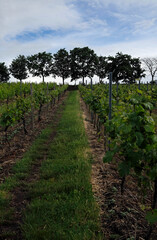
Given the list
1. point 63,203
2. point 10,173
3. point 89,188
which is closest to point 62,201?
point 63,203

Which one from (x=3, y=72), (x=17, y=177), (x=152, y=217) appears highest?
(x=3, y=72)

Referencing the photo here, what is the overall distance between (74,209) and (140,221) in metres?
1.02

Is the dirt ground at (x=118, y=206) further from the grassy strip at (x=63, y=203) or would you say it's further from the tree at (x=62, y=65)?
the tree at (x=62, y=65)

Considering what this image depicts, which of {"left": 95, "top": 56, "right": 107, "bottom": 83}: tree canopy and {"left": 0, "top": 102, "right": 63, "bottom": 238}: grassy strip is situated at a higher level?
{"left": 95, "top": 56, "right": 107, "bottom": 83}: tree canopy

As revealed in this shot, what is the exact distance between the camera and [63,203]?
3699 millimetres

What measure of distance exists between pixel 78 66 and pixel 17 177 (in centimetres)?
5879

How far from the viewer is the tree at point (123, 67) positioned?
5781 cm

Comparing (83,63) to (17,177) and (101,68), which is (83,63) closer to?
(101,68)

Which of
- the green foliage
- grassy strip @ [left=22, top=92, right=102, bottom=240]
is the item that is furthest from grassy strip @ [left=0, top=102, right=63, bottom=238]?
the green foliage

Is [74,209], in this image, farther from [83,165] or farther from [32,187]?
[83,165]

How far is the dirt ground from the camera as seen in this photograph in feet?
10.1

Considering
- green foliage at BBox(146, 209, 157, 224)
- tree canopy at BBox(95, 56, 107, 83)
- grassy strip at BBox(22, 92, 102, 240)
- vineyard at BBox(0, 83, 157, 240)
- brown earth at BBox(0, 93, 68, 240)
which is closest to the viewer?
green foliage at BBox(146, 209, 157, 224)

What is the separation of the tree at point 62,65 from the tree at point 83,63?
7.25 feet

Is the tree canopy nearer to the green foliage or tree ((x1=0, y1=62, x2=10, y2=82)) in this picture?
tree ((x1=0, y1=62, x2=10, y2=82))
